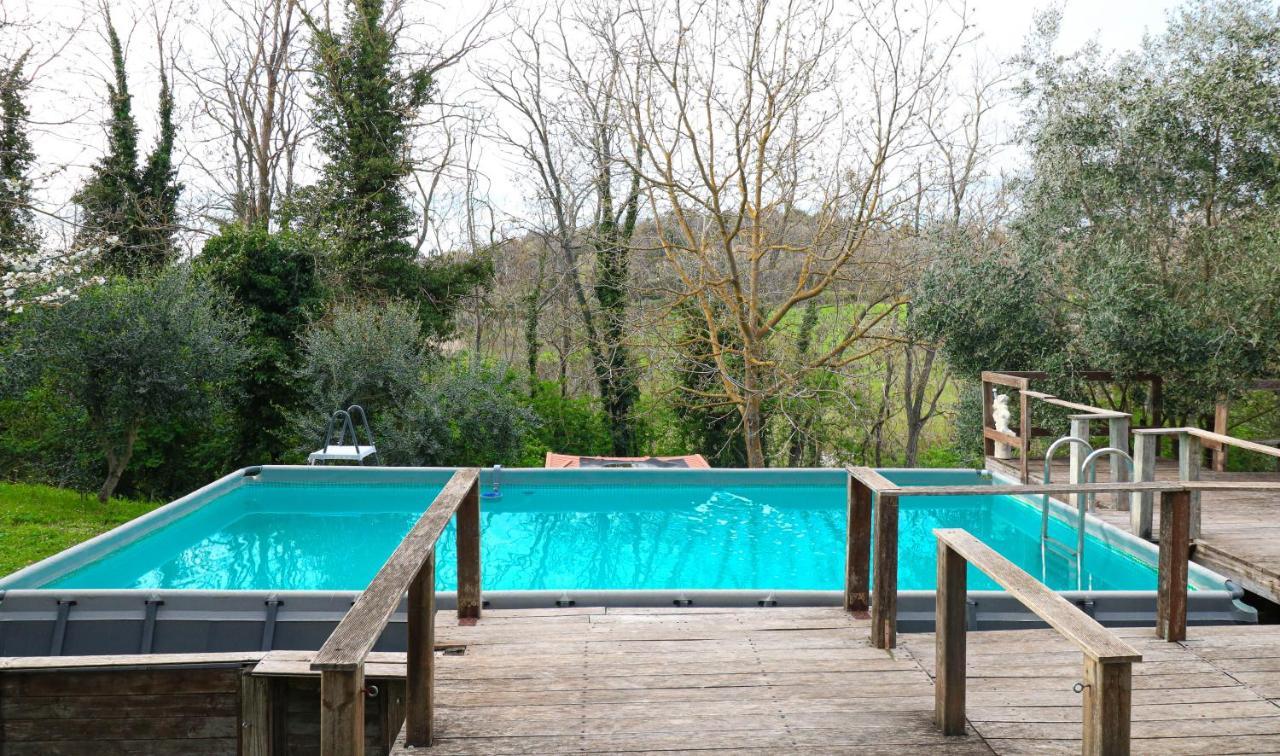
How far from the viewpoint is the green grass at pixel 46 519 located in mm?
8000

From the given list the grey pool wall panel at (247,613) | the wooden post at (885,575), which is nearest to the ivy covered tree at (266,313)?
the grey pool wall panel at (247,613)

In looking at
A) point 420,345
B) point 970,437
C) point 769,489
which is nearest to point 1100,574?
point 769,489

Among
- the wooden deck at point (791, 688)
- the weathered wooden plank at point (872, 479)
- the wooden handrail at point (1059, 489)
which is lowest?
the wooden deck at point (791, 688)

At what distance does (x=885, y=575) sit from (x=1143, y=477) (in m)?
4.23

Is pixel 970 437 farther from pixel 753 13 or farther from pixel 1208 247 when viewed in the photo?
pixel 753 13

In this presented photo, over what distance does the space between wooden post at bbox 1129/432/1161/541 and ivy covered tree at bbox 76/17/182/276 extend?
13390mm

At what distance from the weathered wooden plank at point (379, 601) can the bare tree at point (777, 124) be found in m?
7.87

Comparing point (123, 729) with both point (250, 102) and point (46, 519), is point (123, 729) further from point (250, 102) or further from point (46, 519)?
point (250, 102)

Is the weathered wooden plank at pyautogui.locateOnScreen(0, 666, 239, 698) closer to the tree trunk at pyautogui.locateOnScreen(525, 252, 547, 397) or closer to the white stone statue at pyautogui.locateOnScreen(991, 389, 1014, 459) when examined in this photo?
the white stone statue at pyautogui.locateOnScreen(991, 389, 1014, 459)

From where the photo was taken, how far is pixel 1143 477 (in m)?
6.70

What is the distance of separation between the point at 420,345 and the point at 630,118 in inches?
183

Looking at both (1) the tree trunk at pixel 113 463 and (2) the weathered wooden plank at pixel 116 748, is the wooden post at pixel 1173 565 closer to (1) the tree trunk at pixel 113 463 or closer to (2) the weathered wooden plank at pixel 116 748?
(2) the weathered wooden plank at pixel 116 748

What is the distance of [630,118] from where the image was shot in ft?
36.4

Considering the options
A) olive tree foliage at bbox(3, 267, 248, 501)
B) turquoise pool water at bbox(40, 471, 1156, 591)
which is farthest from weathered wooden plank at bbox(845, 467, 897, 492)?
olive tree foliage at bbox(3, 267, 248, 501)
